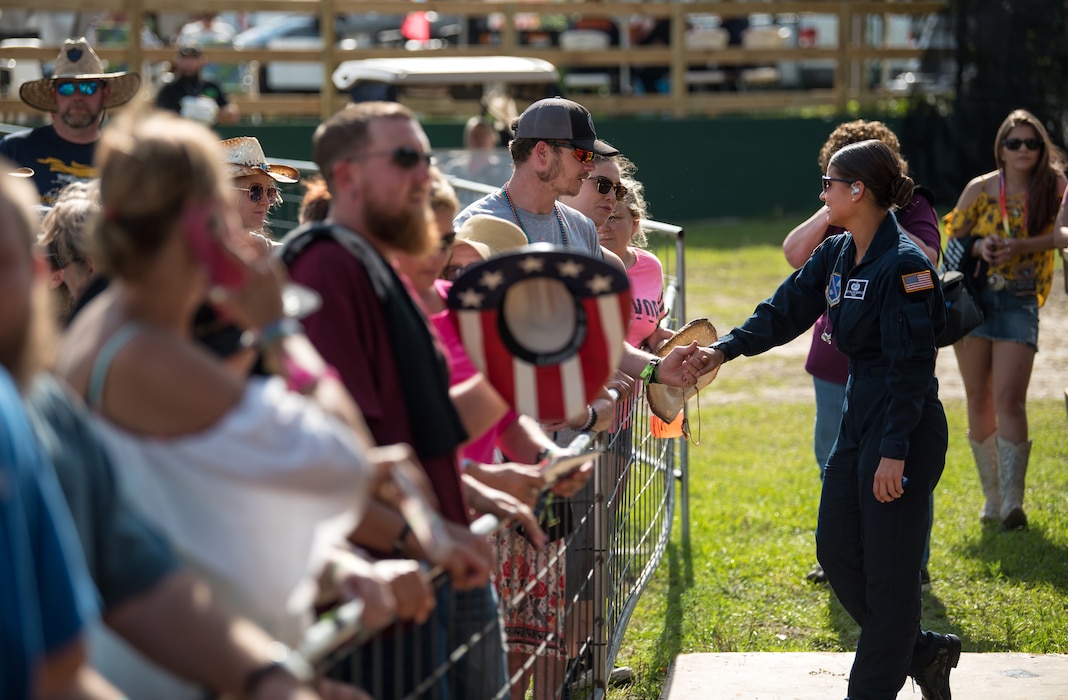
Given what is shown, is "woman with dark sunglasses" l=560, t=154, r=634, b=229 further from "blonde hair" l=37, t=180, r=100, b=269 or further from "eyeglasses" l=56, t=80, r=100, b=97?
"eyeglasses" l=56, t=80, r=100, b=97

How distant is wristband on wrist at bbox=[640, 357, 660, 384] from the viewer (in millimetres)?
4766

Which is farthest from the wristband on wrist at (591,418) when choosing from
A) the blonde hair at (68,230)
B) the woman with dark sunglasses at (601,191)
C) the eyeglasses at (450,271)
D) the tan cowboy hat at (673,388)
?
the woman with dark sunglasses at (601,191)

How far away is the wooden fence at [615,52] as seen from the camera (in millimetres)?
16875

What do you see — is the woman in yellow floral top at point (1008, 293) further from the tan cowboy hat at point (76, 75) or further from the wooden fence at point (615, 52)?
the wooden fence at point (615, 52)

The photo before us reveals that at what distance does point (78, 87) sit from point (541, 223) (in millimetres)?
3095

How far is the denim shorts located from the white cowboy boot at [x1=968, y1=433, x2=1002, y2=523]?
1.91ft

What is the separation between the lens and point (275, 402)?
1882 mm

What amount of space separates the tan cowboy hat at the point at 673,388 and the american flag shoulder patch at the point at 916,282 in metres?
0.83

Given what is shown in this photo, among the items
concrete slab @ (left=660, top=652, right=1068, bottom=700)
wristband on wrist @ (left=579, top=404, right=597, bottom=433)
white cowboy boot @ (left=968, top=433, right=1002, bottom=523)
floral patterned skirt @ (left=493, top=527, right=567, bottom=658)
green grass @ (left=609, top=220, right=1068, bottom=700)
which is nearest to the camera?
wristband on wrist @ (left=579, top=404, right=597, bottom=433)

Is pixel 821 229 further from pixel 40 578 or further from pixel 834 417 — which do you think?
pixel 40 578

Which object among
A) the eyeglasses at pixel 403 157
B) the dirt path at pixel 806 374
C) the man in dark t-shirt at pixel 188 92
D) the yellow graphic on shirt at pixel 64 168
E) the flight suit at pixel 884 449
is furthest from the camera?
the man in dark t-shirt at pixel 188 92

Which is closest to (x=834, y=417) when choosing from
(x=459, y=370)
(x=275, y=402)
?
(x=459, y=370)

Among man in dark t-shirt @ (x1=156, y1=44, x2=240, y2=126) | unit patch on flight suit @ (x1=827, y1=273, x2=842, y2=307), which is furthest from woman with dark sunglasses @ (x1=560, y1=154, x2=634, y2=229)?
man in dark t-shirt @ (x1=156, y1=44, x2=240, y2=126)

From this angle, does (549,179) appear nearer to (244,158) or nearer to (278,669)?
(244,158)
